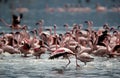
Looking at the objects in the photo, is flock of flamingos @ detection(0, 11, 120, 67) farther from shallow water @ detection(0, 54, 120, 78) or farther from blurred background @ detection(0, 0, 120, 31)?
blurred background @ detection(0, 0, 120, 31)

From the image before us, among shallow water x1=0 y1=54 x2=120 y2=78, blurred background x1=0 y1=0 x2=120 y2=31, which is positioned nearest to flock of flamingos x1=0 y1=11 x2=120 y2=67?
shallow water x1=0 y1=54 x2=120 y2=78

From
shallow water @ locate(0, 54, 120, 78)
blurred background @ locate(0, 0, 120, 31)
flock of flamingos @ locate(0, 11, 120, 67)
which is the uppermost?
blurred background @ locate(0, 0, 120, 31)

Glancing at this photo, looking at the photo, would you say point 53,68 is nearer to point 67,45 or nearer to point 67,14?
point 67,45

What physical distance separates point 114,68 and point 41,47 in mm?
4025

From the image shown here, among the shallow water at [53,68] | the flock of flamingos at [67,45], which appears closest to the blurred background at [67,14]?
the flock of flamingos at [67,45]

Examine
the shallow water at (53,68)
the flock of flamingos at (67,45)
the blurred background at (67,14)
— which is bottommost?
the shallow water at (53,68)

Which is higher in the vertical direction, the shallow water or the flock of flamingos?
the flock of flamingos

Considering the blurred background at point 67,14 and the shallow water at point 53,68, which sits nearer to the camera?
the shallow water at point 53,68

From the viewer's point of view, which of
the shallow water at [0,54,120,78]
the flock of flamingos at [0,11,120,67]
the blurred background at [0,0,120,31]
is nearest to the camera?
the shallow water at [0,54,120,78]

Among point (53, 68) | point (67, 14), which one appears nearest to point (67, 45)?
point (53, 68)

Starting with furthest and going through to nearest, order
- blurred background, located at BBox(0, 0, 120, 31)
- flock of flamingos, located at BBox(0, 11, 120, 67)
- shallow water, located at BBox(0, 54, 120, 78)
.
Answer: blurred background, located at BBox(0, 0, 120, 31)
flock of flamingos, located at BBox(0, 11, 120, 67)
shallow water, located at BBox(0, 54, 120, 78)

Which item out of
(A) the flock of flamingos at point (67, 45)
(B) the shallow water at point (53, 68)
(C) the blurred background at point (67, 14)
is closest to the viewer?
(B) the shallow water at point (53, 68)

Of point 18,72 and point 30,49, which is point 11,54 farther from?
point 18,72

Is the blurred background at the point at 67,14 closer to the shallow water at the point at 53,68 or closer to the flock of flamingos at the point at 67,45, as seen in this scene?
the flock of flamingos at the point at 67,45
